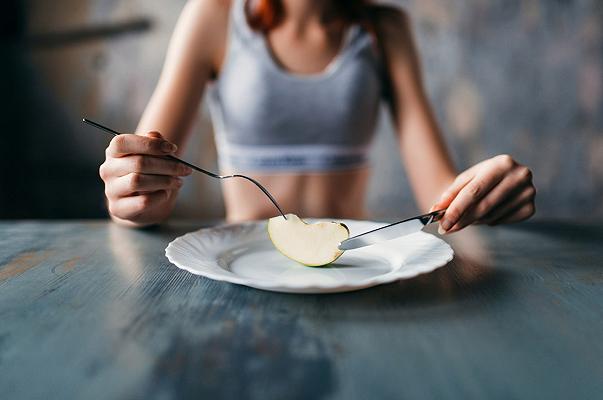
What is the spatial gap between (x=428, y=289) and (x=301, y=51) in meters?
0.77

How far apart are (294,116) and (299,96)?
4cm

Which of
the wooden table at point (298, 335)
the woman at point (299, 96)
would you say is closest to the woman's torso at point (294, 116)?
the woman at point (299, 96)

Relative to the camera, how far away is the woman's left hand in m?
0.62

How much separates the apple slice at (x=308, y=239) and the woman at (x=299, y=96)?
513 millimetres

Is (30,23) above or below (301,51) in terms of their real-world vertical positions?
above

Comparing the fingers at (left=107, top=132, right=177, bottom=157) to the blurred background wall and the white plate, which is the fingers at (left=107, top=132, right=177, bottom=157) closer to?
the white plate

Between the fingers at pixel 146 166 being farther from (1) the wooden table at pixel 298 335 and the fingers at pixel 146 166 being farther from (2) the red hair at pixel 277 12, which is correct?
(2) the red hair at pixel 277 12

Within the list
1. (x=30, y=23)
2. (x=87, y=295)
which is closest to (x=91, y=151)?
(x=30, y=23)

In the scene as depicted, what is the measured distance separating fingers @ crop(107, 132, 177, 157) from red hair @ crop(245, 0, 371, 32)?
1.98 feet

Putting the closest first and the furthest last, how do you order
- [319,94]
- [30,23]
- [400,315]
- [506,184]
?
[400,315]
[506,184]
[319,94]
[30,23]

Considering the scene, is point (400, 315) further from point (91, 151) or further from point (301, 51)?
point (91, 151)

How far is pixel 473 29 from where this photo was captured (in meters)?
2.07

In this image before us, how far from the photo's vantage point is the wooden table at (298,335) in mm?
334

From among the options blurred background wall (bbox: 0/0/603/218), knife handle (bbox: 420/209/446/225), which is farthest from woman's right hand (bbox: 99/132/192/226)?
blurred background wall (bbox: 0/0/603/218)
